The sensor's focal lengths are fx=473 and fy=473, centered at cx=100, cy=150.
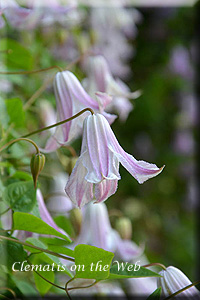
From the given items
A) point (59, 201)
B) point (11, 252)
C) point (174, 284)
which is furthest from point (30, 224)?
point (59, 201)

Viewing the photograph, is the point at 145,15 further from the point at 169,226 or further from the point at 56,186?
the point at 56,186

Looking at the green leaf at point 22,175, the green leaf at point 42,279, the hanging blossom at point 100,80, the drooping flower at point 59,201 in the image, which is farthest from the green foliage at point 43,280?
the drooping flower at point 59,201

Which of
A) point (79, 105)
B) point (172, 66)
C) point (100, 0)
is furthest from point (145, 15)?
point (79, 105)

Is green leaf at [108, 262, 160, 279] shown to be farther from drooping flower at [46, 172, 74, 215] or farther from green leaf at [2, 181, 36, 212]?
drooping flower at [46, 172, 74, 215]

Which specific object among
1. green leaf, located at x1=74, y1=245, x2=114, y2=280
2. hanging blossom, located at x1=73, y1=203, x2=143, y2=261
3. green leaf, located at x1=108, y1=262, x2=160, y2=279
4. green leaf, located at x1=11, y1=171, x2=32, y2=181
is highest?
green leaf, located at x1=11, y1=171, x2=32, y2=181

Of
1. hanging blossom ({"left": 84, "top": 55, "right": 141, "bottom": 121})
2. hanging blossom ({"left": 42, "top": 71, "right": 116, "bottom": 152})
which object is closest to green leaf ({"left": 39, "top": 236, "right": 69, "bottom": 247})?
hanging blossom ({"left": 42, "top": 71, "right": 116, "bottom": 152})

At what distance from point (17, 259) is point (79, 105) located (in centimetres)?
18

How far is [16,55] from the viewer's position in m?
0.71

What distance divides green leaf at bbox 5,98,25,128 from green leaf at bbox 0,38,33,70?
0.46 ft

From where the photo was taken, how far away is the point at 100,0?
1.19 metres

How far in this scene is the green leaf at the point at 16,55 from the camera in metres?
0.70

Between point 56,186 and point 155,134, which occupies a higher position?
point 56,186

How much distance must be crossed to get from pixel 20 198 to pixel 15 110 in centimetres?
16

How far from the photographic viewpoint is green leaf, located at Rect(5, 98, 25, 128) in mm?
582
